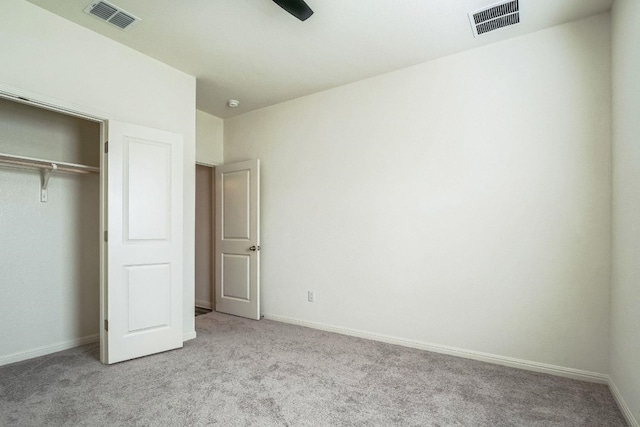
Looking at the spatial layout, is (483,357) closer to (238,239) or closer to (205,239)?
(238,239)

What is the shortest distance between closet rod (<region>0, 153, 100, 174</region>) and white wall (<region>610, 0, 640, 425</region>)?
13.7ft

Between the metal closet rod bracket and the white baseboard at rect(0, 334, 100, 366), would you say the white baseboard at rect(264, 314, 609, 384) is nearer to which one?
the white baseboard at rect(0, 334, 100, 366)

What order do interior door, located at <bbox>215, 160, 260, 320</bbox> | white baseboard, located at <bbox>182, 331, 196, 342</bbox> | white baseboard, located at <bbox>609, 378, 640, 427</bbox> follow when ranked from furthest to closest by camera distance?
1. interior door, located at <bbox>215, 160, 260, 320</bbox>
2. white baseboard, located at <bbox>182, 331, 196, 342</bbox>
3. white baseboard, located at <bbox>609, 378, 640, 427</bbox>

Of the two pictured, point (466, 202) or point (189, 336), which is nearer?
point (466, 202)

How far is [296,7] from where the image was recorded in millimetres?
2148

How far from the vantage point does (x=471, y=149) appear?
297cm

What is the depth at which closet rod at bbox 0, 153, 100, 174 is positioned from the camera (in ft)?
8.80

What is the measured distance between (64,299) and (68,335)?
35 centimetres

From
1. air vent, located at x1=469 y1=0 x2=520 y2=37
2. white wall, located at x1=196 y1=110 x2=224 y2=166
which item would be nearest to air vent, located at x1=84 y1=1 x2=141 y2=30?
white wall, located at x1=196 y1=110 x2=224 y2=166

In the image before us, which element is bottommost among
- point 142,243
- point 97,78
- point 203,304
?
point 203,304

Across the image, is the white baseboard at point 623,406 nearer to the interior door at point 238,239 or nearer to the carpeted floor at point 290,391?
the carpeted floor at point 290,391

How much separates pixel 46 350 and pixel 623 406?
14.8 ft

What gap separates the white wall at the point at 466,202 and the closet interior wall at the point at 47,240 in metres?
2.10

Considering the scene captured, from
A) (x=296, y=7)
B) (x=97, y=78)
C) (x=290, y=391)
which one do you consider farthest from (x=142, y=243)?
(x=296, y=7)
